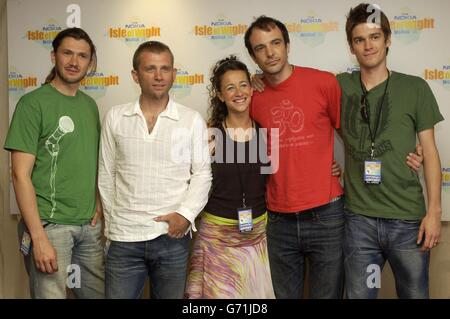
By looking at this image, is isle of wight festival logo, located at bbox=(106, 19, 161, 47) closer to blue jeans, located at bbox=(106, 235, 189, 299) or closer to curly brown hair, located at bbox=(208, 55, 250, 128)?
curly brown hair, located at bbox=(208, 55, 250, 128)

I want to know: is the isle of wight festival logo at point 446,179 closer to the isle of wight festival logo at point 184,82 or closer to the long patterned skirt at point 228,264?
the long patterned skirt at point 228,264

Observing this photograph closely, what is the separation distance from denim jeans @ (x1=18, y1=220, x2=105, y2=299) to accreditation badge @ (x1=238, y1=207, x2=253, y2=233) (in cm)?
73

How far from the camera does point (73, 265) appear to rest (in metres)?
2.22

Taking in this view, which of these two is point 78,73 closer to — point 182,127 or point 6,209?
point 182,127

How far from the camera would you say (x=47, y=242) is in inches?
81.0

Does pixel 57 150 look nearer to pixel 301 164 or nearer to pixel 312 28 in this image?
pixel 301 164

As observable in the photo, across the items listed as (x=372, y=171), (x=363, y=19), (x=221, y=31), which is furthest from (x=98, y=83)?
(x=372, y=171)

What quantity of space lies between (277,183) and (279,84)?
19.6 inches

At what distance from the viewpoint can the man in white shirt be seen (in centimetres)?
206

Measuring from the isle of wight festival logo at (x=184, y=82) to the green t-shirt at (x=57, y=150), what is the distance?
779 mm

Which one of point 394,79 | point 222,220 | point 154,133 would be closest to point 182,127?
point 154,133

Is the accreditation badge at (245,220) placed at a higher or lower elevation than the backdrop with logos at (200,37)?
lower

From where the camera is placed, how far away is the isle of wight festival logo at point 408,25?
2.68 m

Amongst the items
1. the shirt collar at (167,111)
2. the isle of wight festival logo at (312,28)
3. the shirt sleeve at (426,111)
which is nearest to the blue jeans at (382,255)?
the shirt sleeve at (426,111)
